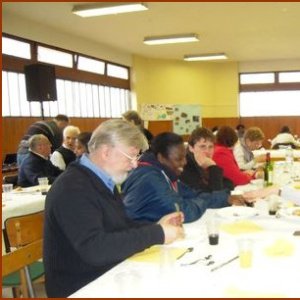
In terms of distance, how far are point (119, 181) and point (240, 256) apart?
2.21ft

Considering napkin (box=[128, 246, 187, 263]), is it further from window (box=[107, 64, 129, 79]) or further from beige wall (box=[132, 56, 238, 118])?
beige wall (box=[132, 56, 238, 118])

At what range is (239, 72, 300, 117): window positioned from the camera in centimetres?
1309

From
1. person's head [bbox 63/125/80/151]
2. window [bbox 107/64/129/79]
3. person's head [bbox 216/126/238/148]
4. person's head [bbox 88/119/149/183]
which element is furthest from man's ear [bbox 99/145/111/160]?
window [bbox 107/64/129/79]

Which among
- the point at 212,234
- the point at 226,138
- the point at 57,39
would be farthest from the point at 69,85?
the point at 212,234

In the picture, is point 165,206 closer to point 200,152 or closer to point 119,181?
point 119,181

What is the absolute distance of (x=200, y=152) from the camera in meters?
3.48

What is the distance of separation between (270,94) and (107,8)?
8.35 meters

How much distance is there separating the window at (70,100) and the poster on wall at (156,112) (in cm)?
52

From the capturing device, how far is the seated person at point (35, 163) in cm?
512

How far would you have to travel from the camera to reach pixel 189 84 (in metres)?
12.9

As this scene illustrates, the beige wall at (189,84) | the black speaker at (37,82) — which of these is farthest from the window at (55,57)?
the beige wall at (189,84)

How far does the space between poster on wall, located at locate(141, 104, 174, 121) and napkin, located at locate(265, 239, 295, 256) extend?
9.98m

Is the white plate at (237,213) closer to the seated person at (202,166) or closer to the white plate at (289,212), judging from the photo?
the white plate at (289,212)

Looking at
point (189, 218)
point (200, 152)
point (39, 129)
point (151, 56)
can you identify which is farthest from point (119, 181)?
point (151, 56)
